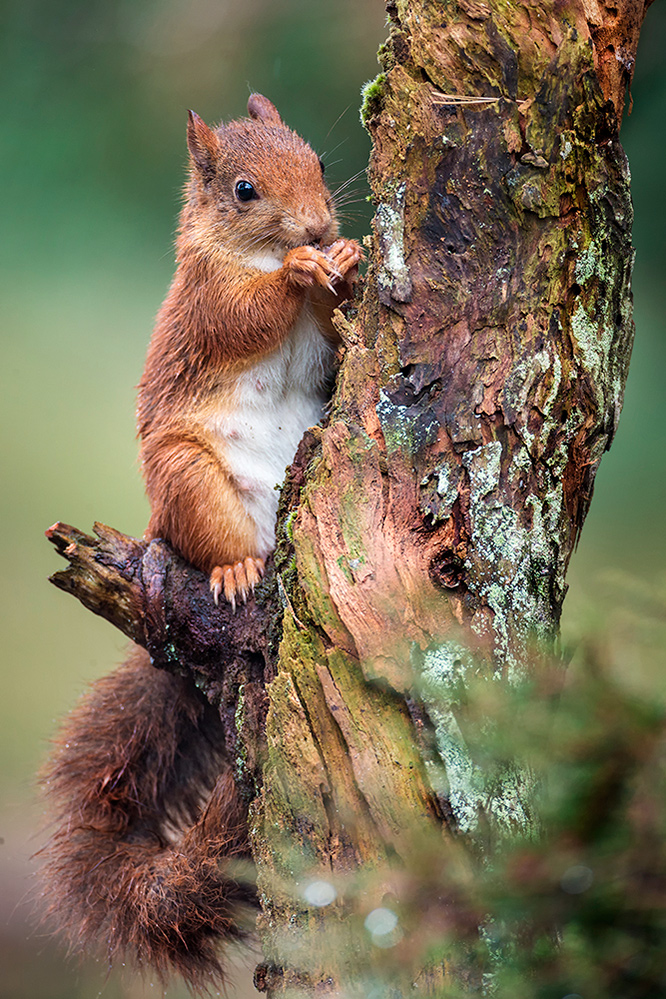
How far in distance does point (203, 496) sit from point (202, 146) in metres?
0.71

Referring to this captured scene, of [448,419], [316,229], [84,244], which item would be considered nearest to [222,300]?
[316,229]

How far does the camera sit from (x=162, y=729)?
1492mm

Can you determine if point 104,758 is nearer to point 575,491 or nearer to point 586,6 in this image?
point 575,491

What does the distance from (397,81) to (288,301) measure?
468mm

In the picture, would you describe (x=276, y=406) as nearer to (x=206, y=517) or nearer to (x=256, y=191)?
(x=206, y=517)

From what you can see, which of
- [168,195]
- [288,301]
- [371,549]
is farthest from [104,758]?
[168,195]

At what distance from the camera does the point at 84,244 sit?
2.48m

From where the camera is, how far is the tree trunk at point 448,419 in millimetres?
945

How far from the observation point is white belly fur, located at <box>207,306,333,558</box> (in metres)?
1.54

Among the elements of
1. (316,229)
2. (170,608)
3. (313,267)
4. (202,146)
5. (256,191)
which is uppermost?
(202,146)

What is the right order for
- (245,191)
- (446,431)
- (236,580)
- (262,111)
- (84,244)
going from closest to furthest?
(446,431) → (236,580) → (245,191) → (262,111) → (84,244)

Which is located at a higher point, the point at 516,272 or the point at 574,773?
the point at 516,272

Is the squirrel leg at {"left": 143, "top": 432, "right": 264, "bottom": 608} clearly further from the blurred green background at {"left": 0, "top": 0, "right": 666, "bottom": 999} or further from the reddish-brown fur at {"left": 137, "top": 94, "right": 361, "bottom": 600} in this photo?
the blurred green background at {"left": 0, "top": 0, "right": 666, "bottom": 999}

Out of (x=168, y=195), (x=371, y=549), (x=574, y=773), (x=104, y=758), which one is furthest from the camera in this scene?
(x=168, y=195)
